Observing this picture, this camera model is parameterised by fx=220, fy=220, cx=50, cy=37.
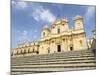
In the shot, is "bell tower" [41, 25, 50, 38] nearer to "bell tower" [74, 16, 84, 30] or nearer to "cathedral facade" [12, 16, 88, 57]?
"cathedral facade" [12, 16, 88, 57]

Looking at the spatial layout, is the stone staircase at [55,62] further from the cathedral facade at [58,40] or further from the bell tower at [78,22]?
the bell tower at [78,22]

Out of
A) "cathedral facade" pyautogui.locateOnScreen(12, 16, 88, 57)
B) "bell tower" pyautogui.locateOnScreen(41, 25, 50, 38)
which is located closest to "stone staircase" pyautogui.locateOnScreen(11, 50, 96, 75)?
"cathedral facade" pyautogui.locateOnScreen(12, 16, 88, 57)

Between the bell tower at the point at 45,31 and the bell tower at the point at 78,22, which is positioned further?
the bell tower at the point at 78,22

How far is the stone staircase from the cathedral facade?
2.2 inches

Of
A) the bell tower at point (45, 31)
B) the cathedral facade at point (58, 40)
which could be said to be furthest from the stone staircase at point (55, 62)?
the bell tower at point (45, 31)

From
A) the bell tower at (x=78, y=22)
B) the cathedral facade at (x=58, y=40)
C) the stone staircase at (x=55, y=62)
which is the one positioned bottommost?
the stone staircase at (x=55, y=62)

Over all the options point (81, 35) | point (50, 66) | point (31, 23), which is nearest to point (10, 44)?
point (31, 23)

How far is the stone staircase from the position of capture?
95.7 inches

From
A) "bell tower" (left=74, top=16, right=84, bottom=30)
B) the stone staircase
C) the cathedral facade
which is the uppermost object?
"bell tower" (left=74, top=16, right=84, bottom=30)

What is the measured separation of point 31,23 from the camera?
8.13 feet

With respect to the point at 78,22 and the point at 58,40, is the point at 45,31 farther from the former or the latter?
the point at 78,22

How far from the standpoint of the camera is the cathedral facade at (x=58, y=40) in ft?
8.11

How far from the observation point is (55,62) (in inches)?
102

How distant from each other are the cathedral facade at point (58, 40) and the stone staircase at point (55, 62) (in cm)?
6
